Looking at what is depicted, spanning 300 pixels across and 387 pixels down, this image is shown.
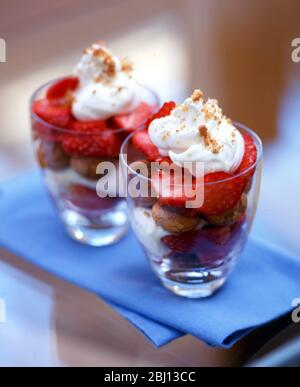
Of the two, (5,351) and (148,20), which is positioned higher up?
(148,20)

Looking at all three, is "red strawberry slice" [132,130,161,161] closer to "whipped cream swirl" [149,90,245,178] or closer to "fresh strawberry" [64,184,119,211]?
"whipped cream swirl" [149,90,245,178]

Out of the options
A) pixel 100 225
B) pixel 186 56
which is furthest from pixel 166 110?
pixel 186 56

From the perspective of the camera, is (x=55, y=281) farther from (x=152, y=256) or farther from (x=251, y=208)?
(x=251, y=208)

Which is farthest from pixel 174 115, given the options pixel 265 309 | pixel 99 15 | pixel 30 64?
pixel 99 15

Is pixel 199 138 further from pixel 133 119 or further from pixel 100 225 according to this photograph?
pixel 100 225
